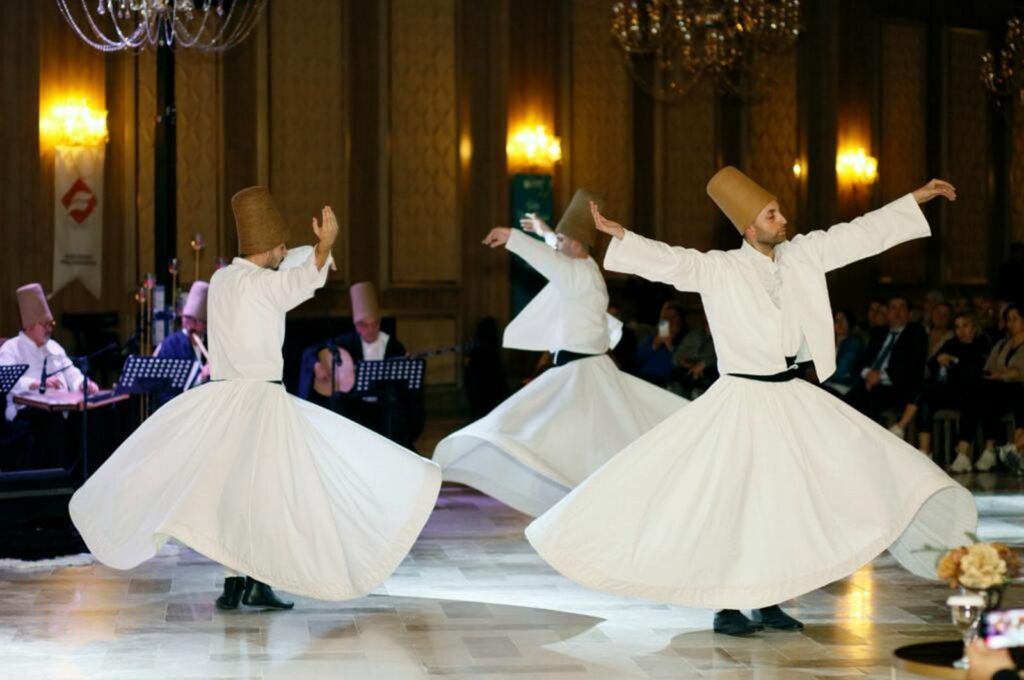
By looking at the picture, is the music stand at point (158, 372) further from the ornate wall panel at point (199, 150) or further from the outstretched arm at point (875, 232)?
the ornate wall panel at point (199, 150)

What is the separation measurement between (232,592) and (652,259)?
2151 millimetres

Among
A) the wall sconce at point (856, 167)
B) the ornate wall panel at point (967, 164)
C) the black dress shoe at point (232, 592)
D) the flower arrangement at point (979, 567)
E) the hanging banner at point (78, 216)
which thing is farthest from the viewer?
the ornate wall panel at point (967, 164)

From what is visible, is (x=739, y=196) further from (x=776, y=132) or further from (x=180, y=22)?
(x=776, y=132)

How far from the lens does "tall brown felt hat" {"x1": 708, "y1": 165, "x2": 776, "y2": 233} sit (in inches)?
244

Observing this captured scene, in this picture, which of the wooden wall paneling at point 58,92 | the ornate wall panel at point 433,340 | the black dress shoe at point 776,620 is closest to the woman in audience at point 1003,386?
the ornate wall panel at point 433,340

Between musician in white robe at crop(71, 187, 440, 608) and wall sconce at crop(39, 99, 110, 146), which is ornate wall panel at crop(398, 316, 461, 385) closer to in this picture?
wall sconce at crop(39, 99, 110, 146)

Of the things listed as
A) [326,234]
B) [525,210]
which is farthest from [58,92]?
[326,234]

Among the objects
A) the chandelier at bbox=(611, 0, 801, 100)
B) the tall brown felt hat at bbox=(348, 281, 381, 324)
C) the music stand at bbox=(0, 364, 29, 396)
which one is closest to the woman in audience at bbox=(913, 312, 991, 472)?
the chandelier at bbox=(611, 0, 801, 100)

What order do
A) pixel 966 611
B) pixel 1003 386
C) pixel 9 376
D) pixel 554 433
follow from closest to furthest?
1. pixel 966 611
2. pixel 554 433
3. pixel 9 376
4. pixel 1003 386

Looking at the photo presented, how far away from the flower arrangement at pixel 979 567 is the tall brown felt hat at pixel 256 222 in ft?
11.8

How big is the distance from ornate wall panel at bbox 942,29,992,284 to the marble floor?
469 inches

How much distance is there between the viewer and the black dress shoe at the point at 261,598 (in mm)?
6523

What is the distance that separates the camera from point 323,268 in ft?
21.1

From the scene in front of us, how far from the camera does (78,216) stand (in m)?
13.6
